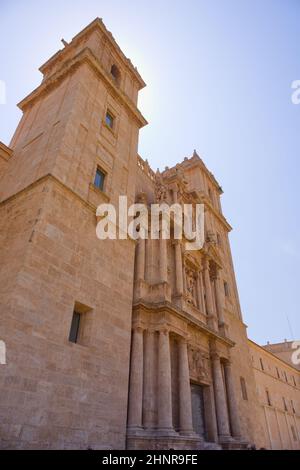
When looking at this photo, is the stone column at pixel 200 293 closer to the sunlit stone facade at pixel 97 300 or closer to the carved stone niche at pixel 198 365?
the sunlit stone facade at pixel 97 300

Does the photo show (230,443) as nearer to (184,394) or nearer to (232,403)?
(232,403)

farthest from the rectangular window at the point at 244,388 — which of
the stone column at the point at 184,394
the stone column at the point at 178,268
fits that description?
the stone column at the point at 178,268

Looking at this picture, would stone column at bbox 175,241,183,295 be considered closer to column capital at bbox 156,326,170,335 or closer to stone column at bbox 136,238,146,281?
stone column at bbox 136,238,146,281

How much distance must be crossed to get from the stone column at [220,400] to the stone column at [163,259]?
5.05 meters

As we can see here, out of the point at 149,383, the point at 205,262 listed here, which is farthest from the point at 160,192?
the point at 149,383

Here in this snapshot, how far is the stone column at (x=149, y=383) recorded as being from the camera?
11.0 metres

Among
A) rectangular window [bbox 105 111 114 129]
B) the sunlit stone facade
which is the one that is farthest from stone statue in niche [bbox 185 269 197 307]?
rectangular window [bbox 105 111 114 129]

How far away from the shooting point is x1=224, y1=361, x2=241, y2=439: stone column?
597 inches

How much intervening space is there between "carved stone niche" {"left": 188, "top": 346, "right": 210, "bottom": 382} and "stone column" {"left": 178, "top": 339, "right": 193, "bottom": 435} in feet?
4.15

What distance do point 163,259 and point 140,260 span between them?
3.76 ft
